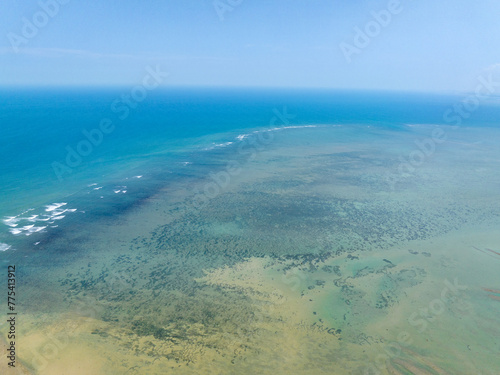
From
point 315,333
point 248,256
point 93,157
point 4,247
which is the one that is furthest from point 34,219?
point 315,333

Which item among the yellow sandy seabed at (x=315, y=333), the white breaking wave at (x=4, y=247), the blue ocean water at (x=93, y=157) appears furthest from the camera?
the blue ocean water at (x=93, y=157)

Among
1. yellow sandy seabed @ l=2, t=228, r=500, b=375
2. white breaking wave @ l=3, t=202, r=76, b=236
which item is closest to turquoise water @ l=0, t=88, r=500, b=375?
yellow sandy seabed @ l=2, t=228, r=500, b=375

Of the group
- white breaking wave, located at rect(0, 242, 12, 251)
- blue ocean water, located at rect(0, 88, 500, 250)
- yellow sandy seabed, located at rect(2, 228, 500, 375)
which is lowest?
yellow sandy seabed, located at rect(2, 228, 500, 375)

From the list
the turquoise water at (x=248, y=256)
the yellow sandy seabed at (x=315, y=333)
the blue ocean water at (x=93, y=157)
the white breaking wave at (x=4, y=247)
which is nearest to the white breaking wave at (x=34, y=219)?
the blue ocean water at (x=93, y=157)

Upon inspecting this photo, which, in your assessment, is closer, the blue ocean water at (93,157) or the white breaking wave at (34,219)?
the white breaking wave at (34,219)

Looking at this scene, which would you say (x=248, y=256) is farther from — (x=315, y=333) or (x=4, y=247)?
(x=4, y=247)

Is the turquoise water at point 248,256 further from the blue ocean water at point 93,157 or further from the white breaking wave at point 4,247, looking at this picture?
the blue ocean water at point 93,157

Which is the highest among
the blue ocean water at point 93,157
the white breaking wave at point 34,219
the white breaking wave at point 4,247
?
the blue ocean water at point 93,157

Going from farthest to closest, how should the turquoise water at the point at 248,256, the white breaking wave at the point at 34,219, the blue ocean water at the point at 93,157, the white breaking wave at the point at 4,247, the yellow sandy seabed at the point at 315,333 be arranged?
the blue ocean water at the point at 93,157 < the white breaking wave at the point at 34,219 < the white breaking wave at the point at 4,247 < the turquoise water at the point at 248,256 < the yellow sandy seabed at the point at 315,333

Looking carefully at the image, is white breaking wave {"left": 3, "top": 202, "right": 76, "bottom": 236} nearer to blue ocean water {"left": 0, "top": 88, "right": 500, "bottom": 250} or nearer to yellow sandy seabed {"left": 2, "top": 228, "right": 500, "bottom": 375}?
blue ocean water {"left": 0, "top": 88, "right": 500, "bottom": 250}

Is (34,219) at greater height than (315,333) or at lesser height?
greater
